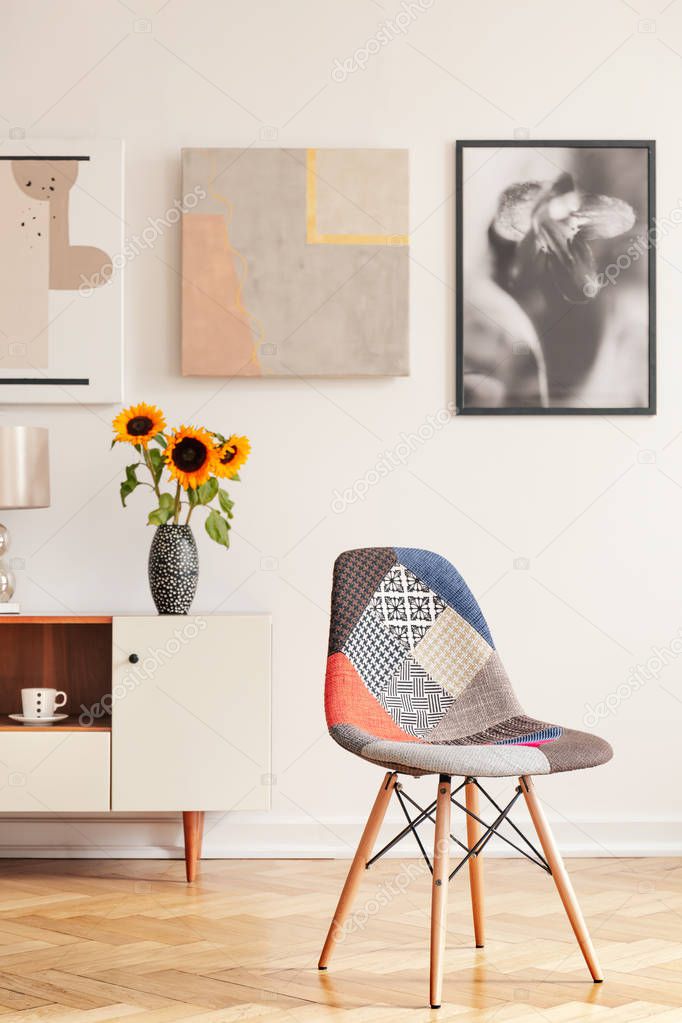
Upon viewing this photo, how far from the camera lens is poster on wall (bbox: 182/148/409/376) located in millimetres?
3188

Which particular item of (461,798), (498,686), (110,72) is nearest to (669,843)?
(461,798)

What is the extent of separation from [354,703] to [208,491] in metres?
0.87

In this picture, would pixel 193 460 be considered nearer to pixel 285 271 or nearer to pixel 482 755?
pixel 285 271

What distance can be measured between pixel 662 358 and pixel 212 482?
1345 mm

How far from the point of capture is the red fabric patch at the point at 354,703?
2229 millimetres

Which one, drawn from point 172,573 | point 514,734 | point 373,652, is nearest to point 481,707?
point 514,734

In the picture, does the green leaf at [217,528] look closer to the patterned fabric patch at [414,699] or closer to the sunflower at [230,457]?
the sunflower at [230,457]

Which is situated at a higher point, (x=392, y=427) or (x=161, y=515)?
(x=392, y=427)

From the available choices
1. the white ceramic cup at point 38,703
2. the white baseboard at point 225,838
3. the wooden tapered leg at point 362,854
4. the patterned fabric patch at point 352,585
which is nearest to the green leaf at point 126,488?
the white ceramic cup at point 38,703

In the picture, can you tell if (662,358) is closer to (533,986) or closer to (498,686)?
(498,686)

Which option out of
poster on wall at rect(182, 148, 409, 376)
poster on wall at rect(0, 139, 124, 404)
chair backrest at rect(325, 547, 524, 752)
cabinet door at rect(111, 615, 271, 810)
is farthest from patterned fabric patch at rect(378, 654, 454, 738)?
poster on wall at rect(0, 139, 124, 404)

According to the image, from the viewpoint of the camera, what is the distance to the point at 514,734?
2.30 m

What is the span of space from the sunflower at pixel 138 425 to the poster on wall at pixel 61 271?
34 cm

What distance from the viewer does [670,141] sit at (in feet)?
10.8
